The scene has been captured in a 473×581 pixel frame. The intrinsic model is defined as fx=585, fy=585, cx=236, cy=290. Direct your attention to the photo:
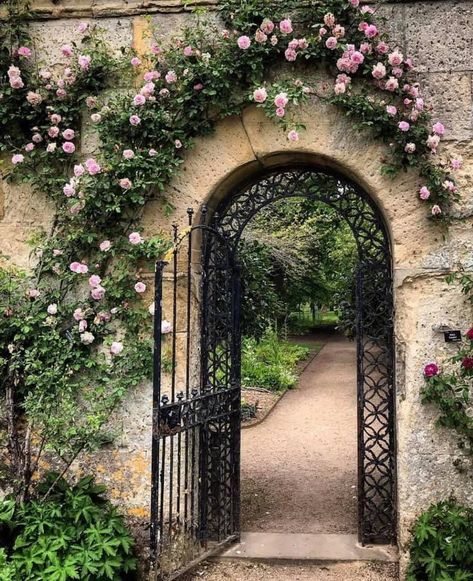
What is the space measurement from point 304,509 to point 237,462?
1235 mm

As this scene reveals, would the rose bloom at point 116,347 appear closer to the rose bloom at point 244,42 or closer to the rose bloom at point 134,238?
the rose bloom at point 134,238

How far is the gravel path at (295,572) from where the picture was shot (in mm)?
3596

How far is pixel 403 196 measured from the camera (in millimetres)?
3689

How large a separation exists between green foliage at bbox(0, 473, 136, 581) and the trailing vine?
199mm

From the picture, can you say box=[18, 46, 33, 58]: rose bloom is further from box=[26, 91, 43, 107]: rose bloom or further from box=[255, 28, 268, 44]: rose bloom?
box=[255, 28, 268, 44]: rose bloom

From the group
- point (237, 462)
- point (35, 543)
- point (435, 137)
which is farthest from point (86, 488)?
point (435, 137)

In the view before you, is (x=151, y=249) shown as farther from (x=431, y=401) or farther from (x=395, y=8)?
(x=395, y=8)

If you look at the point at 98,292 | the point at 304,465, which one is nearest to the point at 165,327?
the point at 98,292

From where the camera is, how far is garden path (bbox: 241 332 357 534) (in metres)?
4.65

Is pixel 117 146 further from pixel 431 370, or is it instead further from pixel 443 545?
pixel 443 545

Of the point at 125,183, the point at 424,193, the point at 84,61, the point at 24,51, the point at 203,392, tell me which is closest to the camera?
the point at 203,392

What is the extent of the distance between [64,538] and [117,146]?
7.84 ft

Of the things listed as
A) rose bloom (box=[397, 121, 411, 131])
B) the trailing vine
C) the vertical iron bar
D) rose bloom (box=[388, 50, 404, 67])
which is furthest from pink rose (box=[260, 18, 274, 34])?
the vertical iron bar

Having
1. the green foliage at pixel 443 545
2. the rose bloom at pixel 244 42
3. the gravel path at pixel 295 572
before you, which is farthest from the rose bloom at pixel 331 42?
the gravel path at pixel 295 572
